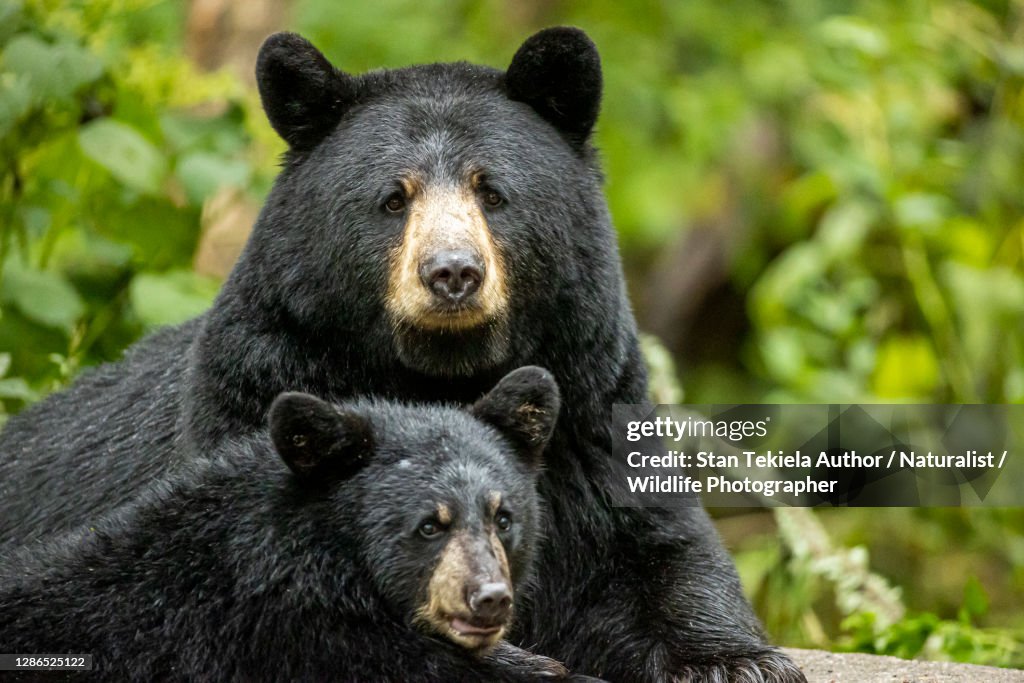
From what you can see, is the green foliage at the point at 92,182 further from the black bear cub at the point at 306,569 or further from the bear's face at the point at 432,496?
the bear's face at the point at 432,496

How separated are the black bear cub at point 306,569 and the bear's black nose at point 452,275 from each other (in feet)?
1.48

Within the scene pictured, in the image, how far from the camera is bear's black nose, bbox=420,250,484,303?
452cm

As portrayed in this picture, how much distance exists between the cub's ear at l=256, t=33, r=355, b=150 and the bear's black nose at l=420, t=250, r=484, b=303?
95cm

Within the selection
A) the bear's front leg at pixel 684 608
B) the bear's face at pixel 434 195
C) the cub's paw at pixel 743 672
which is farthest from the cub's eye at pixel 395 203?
the cub's paw at pixel 743 672

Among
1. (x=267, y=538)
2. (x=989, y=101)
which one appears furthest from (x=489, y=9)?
(x=267, y=538)

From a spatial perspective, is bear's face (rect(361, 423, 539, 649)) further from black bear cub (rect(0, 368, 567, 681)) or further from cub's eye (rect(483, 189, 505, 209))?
cub's eye (rect(483, 189, 505, 209))

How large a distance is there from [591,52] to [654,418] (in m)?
1.44

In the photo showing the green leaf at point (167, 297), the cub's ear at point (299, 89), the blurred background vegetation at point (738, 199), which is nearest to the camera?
the cub's ear at point (299, 89)

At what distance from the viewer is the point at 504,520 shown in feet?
14.7

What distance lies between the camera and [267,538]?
14.3ft

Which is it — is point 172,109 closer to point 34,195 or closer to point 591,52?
point 34,195

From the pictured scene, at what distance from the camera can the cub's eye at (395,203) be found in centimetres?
492

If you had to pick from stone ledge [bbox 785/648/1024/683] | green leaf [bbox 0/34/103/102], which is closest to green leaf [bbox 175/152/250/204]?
green leaf [bbox 0/34/103/102]

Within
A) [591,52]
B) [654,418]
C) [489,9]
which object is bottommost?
[654,418]
